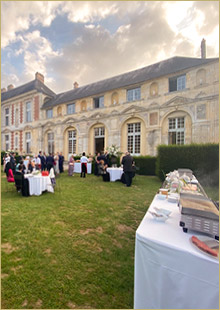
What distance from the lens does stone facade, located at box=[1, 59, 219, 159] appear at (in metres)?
10.6

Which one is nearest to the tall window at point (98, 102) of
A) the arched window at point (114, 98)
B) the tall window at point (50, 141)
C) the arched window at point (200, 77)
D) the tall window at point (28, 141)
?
the arched window at point (114, 98)

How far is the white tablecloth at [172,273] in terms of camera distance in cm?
102

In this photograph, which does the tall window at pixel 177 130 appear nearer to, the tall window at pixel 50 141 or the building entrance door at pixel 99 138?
the building entrance door at pixel 99 138

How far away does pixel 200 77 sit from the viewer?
10.7 meters

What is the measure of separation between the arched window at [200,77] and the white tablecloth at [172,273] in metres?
12.4

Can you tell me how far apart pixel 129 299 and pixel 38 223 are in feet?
7.93

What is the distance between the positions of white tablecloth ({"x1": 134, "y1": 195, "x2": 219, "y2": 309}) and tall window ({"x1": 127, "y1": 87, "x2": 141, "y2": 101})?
44.7 feet

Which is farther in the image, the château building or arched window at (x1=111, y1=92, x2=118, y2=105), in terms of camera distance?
arched window at (x1=111, y1=92, x2=118, y2=105)

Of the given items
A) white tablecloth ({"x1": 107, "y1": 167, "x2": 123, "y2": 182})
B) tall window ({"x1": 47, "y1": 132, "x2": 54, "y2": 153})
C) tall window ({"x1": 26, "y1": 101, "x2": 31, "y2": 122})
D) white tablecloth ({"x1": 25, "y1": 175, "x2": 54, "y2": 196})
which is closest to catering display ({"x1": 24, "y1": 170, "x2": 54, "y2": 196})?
white tablecloth ({"x1": 25, "y1": 175, "x2": 54, "y2": 196})

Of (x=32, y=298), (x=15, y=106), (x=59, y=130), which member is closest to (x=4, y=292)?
(x=32, y=298)

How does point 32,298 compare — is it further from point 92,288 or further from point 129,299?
point 129,299

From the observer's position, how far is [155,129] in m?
12.4

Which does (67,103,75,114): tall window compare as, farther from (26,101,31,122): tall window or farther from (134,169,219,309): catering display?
(134,169,219,309): catering display

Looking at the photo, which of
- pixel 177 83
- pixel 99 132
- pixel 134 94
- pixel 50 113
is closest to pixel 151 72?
pixel 134 94
